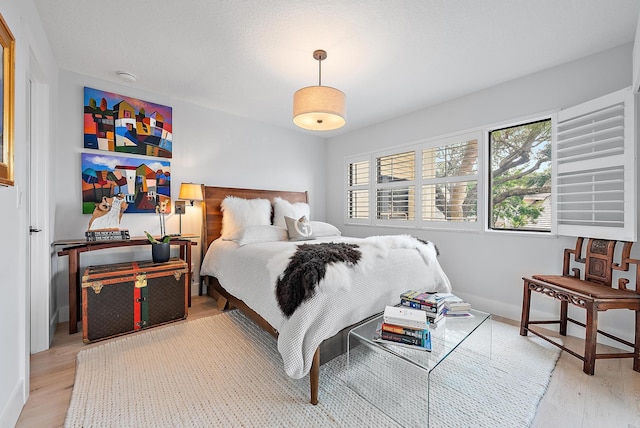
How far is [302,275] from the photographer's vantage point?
1.75 m

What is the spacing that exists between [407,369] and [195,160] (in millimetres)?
3274

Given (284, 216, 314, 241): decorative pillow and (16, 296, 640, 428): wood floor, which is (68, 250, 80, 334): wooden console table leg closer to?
(16, 296, 640, 428): wood floor

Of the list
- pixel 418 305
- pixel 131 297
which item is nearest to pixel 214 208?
pixel 131 297

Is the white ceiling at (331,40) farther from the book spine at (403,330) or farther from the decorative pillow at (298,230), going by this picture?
the book spine at (403,330)

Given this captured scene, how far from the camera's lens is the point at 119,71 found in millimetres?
2771

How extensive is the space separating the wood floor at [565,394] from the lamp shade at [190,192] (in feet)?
5.37

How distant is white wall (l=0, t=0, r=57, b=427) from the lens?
135cm

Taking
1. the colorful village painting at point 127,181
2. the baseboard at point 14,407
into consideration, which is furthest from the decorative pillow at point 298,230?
the baseboard at point 14,407

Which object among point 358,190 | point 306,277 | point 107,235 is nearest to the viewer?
point 306,277

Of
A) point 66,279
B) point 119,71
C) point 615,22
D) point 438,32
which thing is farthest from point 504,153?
point 66,279

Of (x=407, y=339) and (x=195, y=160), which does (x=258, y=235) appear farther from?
(x=407, y=339)

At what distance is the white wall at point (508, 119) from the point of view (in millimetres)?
2361

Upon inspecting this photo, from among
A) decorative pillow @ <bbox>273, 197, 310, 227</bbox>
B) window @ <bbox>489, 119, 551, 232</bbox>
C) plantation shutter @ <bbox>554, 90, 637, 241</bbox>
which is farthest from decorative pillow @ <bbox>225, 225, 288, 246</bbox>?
plantation shutter @ <bbox>554, 90, 637, 241</bbox>

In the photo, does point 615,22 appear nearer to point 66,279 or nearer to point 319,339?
point 319,339
